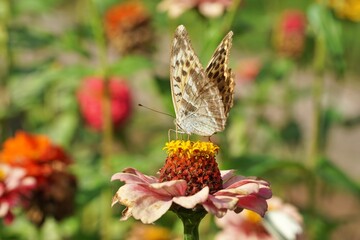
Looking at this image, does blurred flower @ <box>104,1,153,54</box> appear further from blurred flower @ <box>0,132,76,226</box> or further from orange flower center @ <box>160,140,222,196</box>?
orange flower center @ <box>160,140,222,196</box>

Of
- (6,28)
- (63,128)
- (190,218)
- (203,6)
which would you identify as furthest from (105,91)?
(190,218)

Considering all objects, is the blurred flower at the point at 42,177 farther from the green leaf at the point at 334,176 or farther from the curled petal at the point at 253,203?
the curled petal at the point at 253,203

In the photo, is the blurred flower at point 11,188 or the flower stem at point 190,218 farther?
the blurred flower at point 11,188

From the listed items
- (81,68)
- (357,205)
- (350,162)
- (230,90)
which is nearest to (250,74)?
(357,205)

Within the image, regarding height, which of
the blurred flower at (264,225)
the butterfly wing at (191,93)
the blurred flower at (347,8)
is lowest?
the blurred flower at (264,225)

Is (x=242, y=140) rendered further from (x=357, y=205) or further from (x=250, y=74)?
(x=357, y=205)

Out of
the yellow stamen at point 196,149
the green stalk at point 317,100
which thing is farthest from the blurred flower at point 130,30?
the yellow stamen at point 196,149

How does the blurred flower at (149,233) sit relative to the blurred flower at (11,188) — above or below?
below
